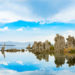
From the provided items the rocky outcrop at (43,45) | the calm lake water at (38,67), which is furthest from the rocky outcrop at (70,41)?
the calm lake water at (38,67)

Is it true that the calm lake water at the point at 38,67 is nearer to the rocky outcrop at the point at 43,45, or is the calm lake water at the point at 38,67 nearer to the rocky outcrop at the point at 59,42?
the rocky outcrop at the point at 59,42

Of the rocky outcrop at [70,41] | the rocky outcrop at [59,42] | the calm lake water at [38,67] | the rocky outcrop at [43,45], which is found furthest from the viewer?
the rocky outcrop at [43,45]

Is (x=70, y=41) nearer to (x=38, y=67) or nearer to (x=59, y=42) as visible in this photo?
(x=59, y=42)

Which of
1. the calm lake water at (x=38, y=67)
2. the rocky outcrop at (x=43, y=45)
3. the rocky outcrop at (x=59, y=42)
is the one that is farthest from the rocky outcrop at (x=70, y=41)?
the calm lake water at (x=38, y=67)

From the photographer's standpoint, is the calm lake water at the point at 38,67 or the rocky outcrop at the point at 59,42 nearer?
the calm lake water at the point at 38,67

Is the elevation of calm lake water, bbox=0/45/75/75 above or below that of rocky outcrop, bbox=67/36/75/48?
below

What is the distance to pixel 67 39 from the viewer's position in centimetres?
13488

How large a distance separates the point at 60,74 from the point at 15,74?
31.2 feet

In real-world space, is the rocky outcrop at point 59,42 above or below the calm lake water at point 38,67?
above

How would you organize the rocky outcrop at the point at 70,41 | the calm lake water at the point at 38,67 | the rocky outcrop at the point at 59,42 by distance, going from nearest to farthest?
the calm lake water at the point at 38,67 → the rocky outcrop at the point at 59,42 → the rocky outcrop at the point at 70,41

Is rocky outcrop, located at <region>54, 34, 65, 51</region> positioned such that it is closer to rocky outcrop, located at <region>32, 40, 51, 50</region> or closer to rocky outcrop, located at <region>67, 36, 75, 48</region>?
rocky outcrop, located at <region>67, 36, 75, 48</region>

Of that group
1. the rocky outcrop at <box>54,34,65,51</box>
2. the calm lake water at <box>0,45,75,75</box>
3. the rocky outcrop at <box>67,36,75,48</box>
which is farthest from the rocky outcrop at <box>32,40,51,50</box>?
the calm lake water at <box>0,45,75,75</box>

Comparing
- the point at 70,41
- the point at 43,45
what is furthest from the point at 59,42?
the point at 43,45

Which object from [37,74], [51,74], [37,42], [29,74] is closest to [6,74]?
[29,74]
